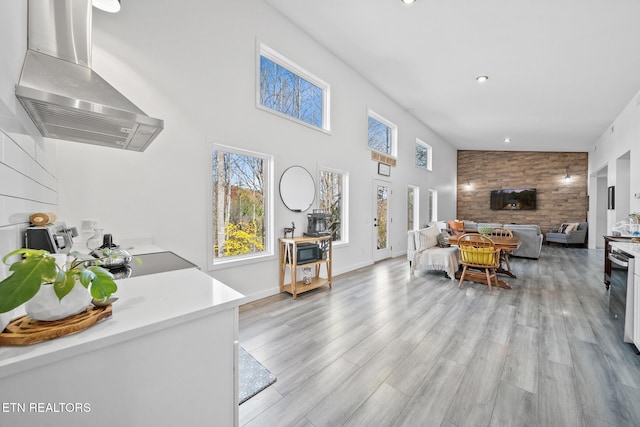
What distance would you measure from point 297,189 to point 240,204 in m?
0.87

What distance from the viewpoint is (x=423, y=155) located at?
25.6 feet

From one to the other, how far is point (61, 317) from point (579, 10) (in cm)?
514

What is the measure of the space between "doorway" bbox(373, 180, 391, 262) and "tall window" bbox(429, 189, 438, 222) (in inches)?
123

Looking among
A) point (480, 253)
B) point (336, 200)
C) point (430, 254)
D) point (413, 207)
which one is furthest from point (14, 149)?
point (413, 207)

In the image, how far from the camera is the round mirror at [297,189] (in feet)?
11.9

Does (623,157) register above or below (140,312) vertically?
above

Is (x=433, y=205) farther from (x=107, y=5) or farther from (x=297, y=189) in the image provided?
(x=107, y=5)

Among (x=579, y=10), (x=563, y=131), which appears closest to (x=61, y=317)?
(x=579, y=10)

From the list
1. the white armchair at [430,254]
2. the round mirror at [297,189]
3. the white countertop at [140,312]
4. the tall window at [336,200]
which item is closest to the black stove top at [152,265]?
the white countertop at [140,312]

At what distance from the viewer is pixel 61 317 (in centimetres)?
76

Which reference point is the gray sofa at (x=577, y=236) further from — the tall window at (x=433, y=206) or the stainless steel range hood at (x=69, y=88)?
the stainless steel range hood at (x=69, y=88)

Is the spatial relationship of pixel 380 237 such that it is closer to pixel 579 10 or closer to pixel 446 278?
pixel 446 278

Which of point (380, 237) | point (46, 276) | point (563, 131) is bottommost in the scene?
point (380, 237)

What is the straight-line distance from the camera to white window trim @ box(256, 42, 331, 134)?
3.28 m
